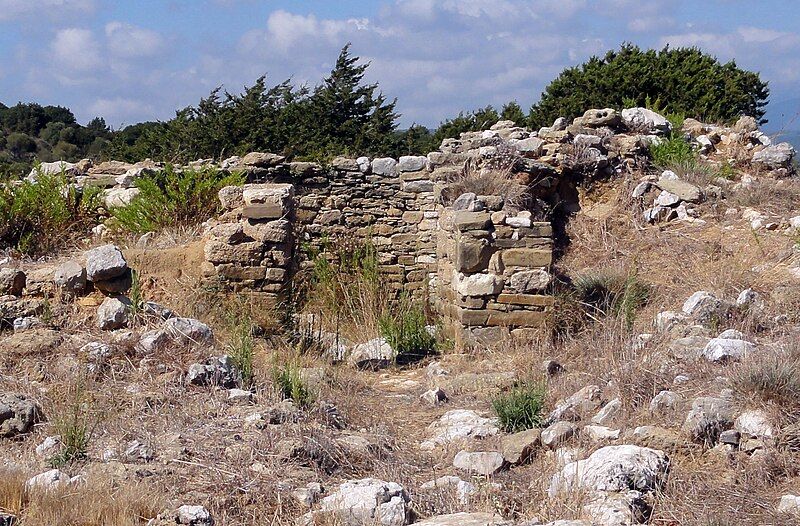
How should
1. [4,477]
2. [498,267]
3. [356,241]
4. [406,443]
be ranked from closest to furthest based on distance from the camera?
[4,477] → [406,443] → [498,267] → [356,241]

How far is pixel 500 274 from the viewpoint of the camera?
685cm

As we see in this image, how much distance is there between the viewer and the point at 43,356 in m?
5.48

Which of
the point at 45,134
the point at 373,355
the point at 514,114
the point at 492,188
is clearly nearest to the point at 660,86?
the point at 514,114

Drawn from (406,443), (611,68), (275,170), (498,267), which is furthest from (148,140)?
(406,443)

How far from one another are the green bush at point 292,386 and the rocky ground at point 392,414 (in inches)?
2.1

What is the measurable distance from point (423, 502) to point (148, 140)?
19.0m

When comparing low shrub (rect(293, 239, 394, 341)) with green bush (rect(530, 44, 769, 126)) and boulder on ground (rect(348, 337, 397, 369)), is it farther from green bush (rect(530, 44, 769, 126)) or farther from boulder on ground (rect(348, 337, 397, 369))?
green bush (rect(530, 44, 769, 126))

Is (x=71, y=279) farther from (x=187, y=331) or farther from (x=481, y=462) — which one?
(x=481, y=462)

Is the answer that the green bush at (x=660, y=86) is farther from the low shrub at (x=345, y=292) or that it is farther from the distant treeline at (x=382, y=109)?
the low shrub at (x=345, y=292)

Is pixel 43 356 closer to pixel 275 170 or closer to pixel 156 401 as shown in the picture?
pixel 156 401

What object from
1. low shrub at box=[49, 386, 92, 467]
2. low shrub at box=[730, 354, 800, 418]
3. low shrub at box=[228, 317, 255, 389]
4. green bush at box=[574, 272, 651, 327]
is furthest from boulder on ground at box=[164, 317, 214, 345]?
low shrub at box=[730, 354, 800, 418]

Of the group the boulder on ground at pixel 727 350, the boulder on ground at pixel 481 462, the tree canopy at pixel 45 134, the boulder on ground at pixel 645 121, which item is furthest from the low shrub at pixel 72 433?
the tree canopy at pixel 45 134

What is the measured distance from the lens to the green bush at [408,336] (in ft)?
22.8

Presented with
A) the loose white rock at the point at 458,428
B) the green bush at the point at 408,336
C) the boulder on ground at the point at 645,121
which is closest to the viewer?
the loose white rock at the point at 458,428
